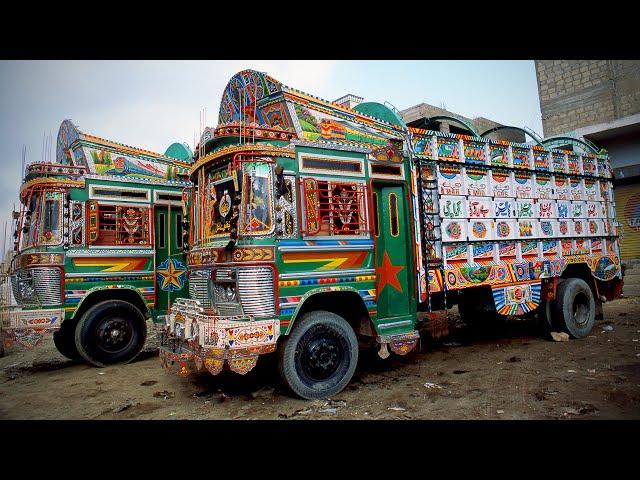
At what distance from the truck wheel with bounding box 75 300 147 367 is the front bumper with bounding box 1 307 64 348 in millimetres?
478

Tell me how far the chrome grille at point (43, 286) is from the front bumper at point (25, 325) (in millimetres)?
203

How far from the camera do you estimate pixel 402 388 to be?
5.18 metres

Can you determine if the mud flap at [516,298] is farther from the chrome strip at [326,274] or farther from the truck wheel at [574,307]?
the chrome strip at [326,274]

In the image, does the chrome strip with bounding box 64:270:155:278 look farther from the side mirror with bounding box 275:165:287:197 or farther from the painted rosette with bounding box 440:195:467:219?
the painted rosette with bounding box 440:195:467:219

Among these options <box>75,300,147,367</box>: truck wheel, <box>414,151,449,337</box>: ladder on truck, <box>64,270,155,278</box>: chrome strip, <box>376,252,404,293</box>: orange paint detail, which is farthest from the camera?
<box>64,270,155,278</box>: chrome strip

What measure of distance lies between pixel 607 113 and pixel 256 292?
16.4m

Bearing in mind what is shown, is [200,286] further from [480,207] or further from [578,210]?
[578,210]

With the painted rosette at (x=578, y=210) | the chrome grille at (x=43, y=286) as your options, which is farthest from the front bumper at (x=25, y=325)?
the painted rosette at (x=578, y=210)

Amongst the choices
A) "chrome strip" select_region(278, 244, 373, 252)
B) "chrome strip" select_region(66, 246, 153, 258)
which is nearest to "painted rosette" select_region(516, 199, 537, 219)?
"chrome strip" select_region(278, 244, 373, 252)

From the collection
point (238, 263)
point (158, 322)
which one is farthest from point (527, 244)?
point (158, 322)

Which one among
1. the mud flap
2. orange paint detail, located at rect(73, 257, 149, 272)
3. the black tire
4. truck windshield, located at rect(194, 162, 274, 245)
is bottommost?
the black tire

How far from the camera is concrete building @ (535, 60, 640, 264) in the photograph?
13.5 meters

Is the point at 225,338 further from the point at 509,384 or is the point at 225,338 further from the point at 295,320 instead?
the point at 509,384
